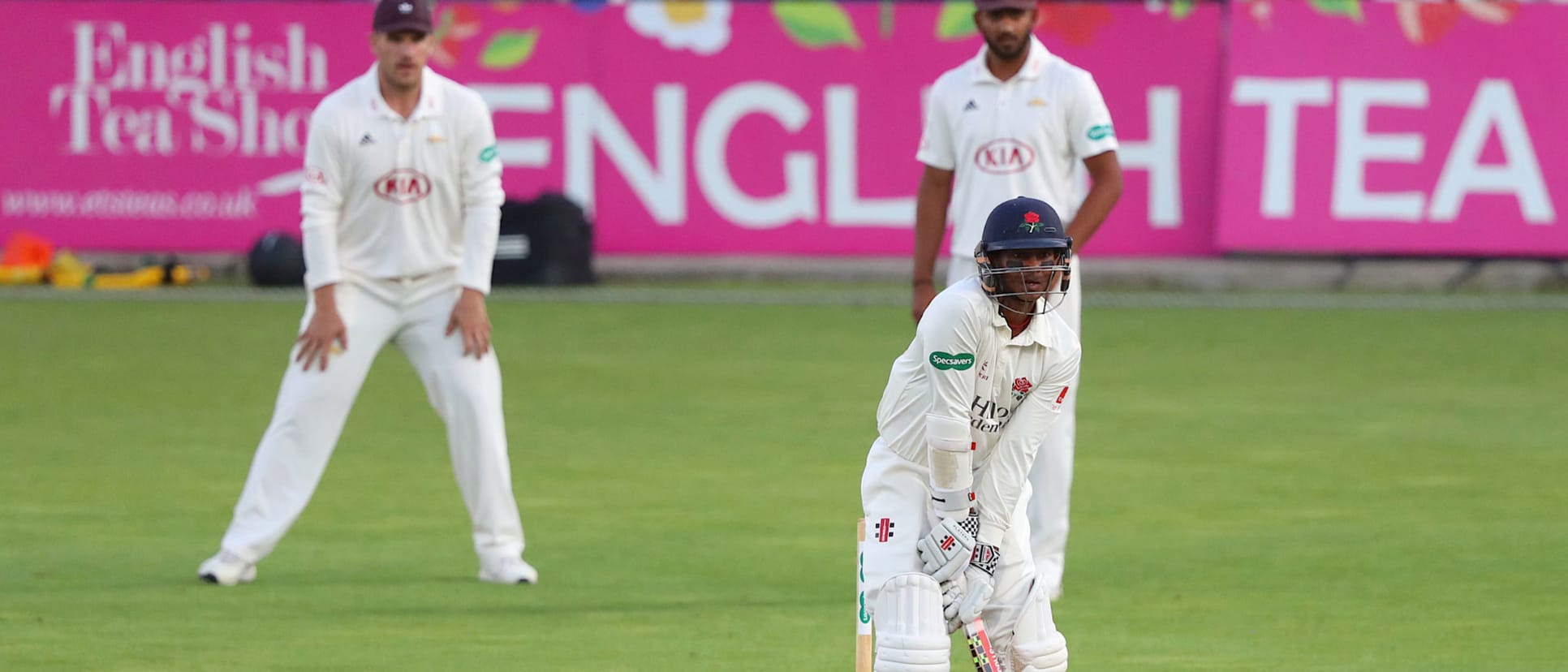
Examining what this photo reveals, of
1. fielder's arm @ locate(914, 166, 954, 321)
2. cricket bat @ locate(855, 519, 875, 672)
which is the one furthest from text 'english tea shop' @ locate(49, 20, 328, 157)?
cricket bat @ locate(855, 519, 875, 672)

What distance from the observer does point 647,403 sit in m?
13.4

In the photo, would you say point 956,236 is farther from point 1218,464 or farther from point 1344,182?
point 1344,182

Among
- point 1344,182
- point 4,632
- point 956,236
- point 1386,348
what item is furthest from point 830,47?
point 4,632

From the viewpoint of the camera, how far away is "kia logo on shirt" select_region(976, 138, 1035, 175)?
8.40 meters

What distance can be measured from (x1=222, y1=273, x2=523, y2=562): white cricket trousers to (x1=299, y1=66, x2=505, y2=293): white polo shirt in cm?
11

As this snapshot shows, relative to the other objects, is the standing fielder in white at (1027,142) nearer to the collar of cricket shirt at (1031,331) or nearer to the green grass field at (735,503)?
the green grass field at (735,503)

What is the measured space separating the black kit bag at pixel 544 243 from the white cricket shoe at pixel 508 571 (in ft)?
35.8

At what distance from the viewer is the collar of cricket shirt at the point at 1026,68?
8.45 m

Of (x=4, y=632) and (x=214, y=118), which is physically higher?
(x=214, y=118)

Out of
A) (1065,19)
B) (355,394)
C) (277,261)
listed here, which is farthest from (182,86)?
(355,394)

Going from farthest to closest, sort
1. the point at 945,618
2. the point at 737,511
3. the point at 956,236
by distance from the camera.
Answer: the point at 737,511 < the point at 956,236 < the point at 945,618

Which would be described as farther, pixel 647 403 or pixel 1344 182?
pixel 1344 182

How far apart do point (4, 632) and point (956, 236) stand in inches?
136

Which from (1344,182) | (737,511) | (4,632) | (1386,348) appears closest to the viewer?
(4,632)
